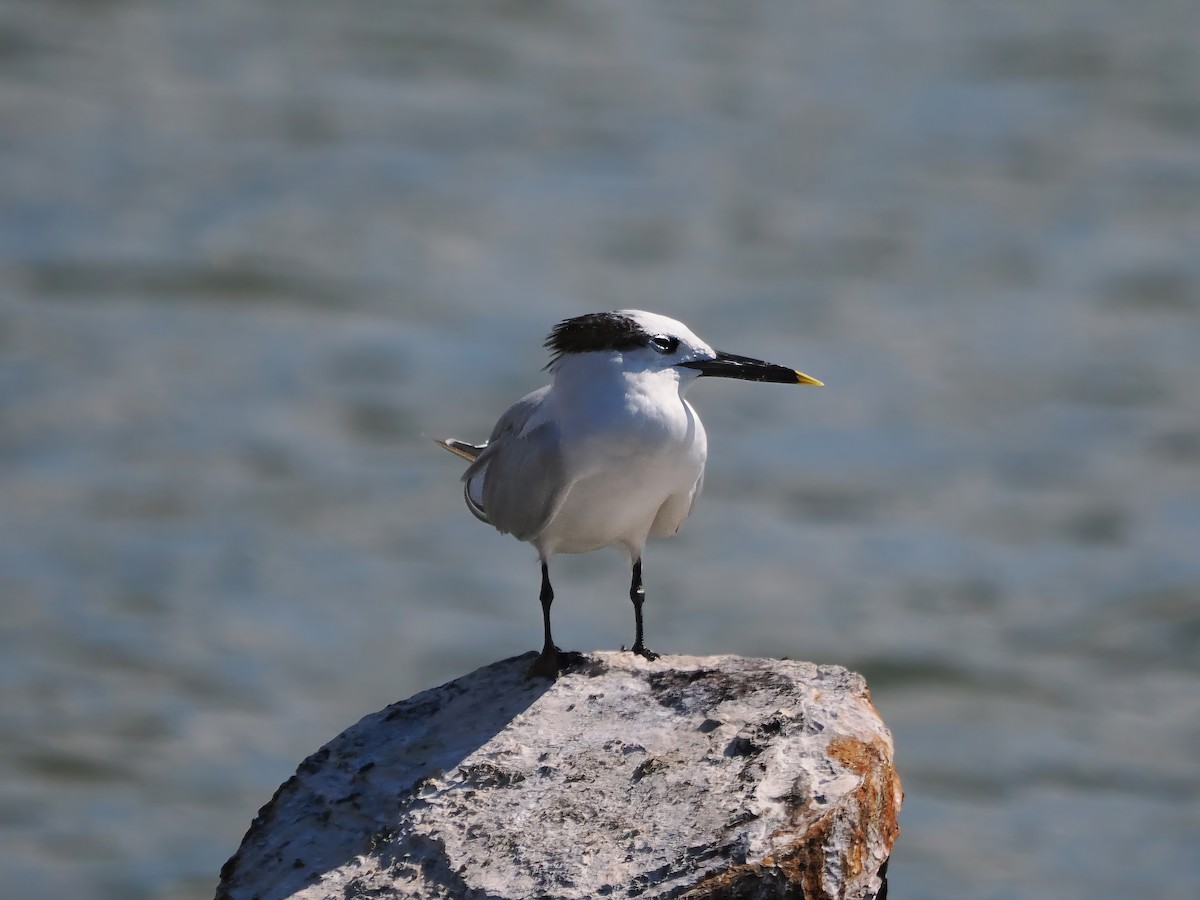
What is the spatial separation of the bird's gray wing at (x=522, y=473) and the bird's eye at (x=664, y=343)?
61cm

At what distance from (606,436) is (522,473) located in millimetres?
521

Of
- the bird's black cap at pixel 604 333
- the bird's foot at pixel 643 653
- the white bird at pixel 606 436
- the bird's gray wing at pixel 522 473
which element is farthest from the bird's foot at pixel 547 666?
the bird's black cap at pixel 604 333

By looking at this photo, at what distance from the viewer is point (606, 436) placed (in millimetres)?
7223

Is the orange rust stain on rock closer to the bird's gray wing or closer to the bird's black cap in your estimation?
the bird's gray wing

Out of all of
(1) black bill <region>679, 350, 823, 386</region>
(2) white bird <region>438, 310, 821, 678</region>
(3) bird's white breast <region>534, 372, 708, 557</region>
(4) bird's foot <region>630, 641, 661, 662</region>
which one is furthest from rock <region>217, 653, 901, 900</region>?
(1) black bill <region>679, 350, 823, 386</region>

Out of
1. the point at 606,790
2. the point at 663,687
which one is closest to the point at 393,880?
the point at 606,790

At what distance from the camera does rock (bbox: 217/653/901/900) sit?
6027mm

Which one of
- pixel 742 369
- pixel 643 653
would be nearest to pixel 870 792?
pixel 643 653

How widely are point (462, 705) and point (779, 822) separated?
181cm

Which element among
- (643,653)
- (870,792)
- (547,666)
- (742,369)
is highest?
(742,369)

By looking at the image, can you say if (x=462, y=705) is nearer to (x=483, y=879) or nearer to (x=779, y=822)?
(x=483, y=879)

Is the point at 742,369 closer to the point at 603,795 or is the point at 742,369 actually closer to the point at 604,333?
the point at 604,333

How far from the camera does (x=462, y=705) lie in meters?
7.26

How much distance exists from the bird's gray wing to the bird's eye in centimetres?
61
